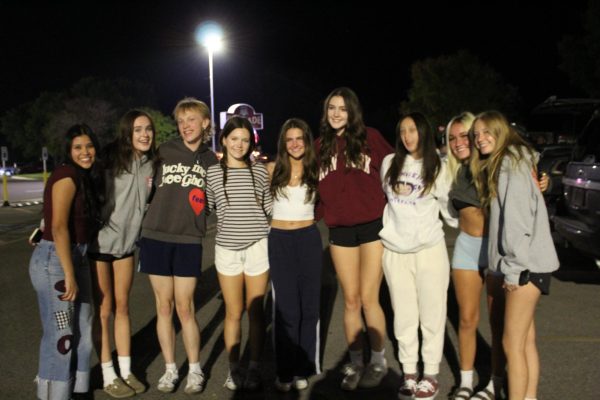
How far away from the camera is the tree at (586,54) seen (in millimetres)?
28648

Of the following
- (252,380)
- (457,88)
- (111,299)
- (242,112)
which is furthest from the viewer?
(457,88)

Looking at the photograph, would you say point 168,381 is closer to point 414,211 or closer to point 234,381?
point 234,381

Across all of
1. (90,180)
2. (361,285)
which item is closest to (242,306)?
(361,285)

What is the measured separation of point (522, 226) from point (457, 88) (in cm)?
4200

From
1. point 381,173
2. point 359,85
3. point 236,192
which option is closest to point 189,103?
point 236,192

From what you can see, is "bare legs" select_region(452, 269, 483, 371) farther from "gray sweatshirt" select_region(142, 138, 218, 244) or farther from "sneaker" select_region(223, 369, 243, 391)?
"gray sweatshirt" select_region(142, 138, 218, 244)

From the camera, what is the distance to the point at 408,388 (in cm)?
374

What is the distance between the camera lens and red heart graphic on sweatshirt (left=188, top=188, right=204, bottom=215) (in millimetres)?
3832

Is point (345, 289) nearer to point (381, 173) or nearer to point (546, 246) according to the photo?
point (381, 173)

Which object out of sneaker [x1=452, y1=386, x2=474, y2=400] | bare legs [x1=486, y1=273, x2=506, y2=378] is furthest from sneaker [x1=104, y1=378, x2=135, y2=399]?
bare legs [x1=486, y1=273, x2=506, y2=378]

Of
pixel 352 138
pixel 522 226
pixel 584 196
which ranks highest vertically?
pixel 352 138

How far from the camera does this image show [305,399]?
12.6 ft

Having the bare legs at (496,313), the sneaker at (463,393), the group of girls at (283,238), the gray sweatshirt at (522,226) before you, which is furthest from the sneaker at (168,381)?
the gray sweatshirt at (522,226)

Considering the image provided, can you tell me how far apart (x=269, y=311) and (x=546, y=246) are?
11.3 feet
